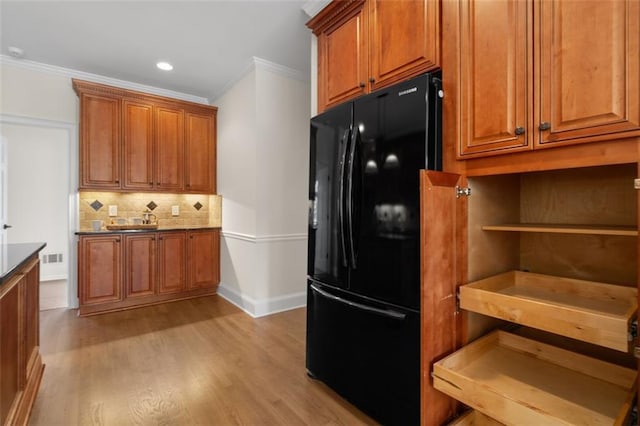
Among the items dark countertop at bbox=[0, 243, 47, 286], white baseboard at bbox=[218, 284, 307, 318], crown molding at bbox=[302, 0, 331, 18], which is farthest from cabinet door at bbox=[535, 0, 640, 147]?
white baseboard at bbox=[218, 284, 307, 318]

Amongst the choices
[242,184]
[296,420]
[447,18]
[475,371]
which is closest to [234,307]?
[242,184]

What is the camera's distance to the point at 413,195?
1501 mm

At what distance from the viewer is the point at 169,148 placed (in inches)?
166

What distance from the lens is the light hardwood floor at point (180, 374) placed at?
72.8 inches

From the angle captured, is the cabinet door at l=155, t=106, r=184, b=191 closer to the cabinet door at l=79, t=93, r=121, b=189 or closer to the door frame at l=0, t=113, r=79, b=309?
the cabinet door at l=79, t=93, r=121, b=189

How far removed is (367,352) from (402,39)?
176 cm

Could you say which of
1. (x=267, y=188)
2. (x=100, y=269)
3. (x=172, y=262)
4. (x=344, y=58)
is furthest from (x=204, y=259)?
(x=344, y=58)

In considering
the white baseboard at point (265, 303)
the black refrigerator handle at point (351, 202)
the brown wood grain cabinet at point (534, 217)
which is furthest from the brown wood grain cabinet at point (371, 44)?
the white baseboard at point (265, 303)

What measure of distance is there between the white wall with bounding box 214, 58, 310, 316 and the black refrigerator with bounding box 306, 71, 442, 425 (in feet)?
5.21

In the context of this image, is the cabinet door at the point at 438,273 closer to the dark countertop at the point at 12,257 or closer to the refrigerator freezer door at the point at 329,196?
the refrigerator freezer door at the point at 329,196

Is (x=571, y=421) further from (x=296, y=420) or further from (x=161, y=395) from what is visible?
(x=161, y=395)

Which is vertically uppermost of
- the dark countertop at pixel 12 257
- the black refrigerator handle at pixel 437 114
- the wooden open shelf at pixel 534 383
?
the black refrigerator handle at pixel 437 114

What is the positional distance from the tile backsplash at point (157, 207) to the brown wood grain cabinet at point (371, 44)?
281cm

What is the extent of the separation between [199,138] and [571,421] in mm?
4567
